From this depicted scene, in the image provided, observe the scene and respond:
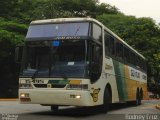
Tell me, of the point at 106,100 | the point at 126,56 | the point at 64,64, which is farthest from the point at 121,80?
the point at 64,64

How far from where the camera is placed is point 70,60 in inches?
613

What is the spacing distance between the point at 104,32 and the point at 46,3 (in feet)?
110

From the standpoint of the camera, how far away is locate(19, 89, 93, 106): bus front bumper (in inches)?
600

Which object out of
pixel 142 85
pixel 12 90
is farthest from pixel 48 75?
pixel 12 90

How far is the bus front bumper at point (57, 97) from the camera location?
50.0 feet

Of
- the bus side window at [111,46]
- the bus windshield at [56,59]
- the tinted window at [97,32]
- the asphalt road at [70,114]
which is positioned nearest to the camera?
the asphalt road at [70,114]

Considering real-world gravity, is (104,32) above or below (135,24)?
below

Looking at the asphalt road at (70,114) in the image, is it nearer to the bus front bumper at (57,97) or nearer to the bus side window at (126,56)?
the bus front bumper at (57,97)

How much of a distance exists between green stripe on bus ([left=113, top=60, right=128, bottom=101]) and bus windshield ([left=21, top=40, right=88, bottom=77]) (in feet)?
13.2

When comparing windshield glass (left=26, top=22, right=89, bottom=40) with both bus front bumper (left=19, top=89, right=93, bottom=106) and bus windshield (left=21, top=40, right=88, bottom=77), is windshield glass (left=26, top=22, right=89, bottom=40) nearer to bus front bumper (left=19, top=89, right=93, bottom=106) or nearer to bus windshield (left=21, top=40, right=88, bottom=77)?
bus windshield (left=21, top=40, right=88, bottom=77)

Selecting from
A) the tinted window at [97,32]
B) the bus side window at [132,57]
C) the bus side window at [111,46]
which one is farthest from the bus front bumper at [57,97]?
the bus side window at [132,57]

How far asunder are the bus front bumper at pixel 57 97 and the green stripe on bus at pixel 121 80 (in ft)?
14.7

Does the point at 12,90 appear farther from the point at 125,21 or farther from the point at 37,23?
the point at 37,23

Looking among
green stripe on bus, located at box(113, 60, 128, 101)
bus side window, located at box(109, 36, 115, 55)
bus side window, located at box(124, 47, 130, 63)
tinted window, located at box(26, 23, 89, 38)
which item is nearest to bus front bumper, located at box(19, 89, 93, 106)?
tinted window, located at box(26, 23, 89, 38)
